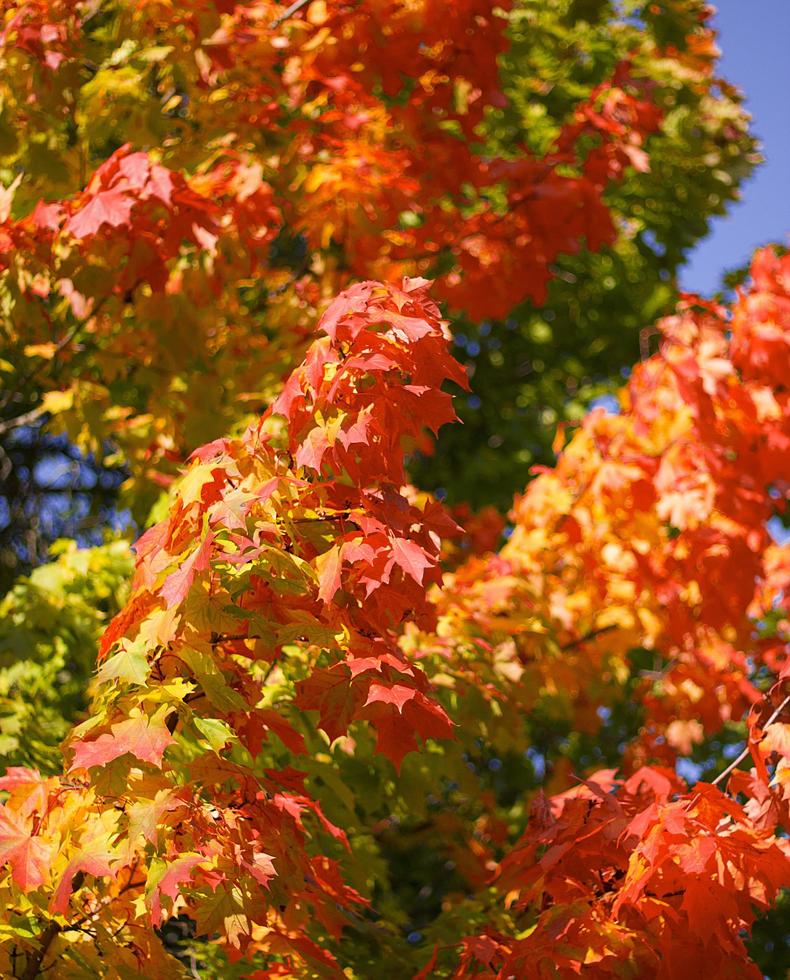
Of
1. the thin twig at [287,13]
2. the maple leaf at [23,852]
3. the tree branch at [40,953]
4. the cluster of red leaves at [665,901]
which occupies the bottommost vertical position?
the cluster of red leaves at [665,901]

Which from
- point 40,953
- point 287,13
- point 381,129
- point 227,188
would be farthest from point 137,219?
point 40,953

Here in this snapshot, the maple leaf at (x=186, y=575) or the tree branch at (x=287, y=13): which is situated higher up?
the tree branch at (x=287, y=13)

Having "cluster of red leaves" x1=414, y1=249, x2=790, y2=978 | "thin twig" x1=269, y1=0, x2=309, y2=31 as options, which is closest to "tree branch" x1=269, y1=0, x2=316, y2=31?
"thin twig" x1=269, y1=0, x2=309, y2=31

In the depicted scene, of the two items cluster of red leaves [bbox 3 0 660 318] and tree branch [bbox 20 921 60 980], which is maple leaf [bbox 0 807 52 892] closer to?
tree branch [bbox 20 921 60 980]

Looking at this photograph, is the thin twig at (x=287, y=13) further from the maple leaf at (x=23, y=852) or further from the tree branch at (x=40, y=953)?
the tree branch at (x=40, y=953)

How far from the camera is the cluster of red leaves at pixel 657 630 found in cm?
208

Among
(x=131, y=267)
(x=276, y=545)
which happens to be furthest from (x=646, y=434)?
(x=276, y=545)

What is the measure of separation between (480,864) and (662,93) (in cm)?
472

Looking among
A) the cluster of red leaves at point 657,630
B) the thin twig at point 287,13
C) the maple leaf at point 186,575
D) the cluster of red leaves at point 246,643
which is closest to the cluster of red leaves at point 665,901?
the cluster of red leaves at point 657,630

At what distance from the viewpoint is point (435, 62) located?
4199 millimetres

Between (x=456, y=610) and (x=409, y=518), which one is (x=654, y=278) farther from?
(x=409, y=518)

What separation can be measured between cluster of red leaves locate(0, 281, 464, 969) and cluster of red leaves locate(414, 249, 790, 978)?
A: 541 millimetres

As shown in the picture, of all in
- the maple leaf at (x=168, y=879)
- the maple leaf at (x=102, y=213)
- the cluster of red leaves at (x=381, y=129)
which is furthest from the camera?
the cluster of red leaves at (x=381, y=129)

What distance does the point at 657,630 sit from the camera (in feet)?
14.1
